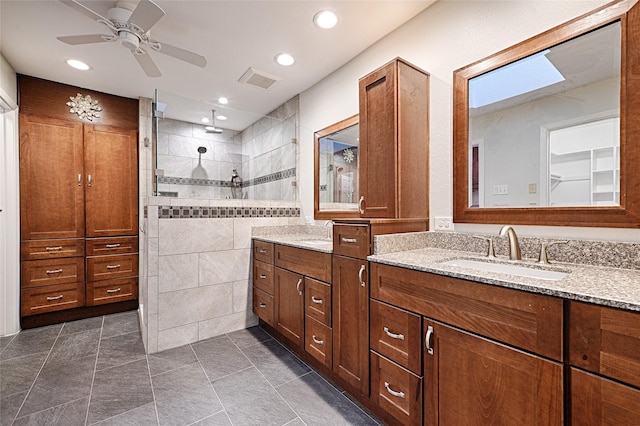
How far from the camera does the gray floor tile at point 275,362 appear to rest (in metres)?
1.92

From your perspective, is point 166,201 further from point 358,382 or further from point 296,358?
point 358,382

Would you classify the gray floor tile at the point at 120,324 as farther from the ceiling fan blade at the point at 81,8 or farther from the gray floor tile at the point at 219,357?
the ceiling fan blade at the point at 81,8

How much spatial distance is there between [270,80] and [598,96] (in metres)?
2.49

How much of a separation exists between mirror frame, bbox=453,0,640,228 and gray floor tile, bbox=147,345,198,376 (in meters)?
2.26

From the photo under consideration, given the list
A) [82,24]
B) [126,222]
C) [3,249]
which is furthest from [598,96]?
[3,249]

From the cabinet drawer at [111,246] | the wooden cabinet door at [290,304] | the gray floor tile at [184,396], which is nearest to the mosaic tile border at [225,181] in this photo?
the wooden cabinet door at [290,304]

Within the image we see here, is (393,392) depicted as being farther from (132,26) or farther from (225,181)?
(132,26)

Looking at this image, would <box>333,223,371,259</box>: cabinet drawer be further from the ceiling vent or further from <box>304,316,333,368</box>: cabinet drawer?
the ceiling vent

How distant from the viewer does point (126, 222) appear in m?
3.24

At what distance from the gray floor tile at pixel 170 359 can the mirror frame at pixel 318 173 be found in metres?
1.63

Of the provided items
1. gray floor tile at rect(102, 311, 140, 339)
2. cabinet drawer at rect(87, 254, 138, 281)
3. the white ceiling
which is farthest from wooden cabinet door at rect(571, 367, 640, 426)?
cabinet drawer at rect(87, 254, 138, 281)

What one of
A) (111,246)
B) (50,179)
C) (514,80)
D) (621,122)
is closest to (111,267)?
(111,246)

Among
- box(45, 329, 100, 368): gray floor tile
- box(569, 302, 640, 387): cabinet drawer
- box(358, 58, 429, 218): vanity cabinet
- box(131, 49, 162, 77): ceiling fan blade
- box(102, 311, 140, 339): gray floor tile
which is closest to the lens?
box(569, 302, 640, 387): cabinet drawer

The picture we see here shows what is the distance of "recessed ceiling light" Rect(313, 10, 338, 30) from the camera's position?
1.92m
